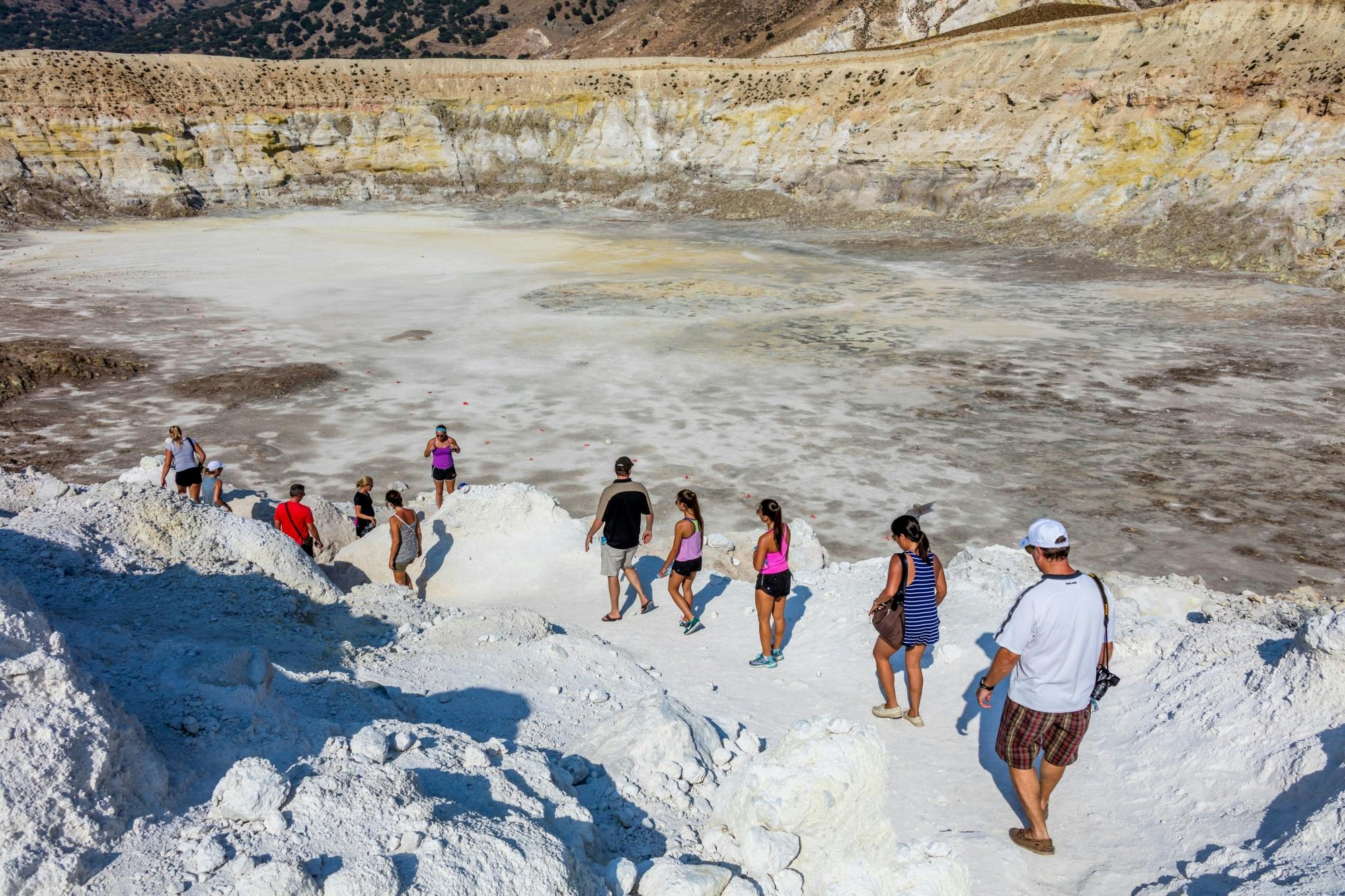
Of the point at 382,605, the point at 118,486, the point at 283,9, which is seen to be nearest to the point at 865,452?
the point at 382,605

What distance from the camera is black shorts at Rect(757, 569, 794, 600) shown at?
6.92 metres

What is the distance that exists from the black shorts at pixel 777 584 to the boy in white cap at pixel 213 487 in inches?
266

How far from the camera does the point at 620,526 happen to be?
8.21 meters

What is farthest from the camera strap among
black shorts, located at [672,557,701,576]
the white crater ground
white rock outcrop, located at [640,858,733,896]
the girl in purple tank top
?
the white crater ground

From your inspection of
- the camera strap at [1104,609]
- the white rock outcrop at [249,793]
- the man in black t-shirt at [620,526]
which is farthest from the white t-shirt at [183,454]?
the camera strap at [1104,609]

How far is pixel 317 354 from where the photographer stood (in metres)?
21.9

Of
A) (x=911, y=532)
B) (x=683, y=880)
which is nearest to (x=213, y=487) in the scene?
(x=911, y=532)

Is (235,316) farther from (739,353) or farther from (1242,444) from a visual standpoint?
(1242,444)

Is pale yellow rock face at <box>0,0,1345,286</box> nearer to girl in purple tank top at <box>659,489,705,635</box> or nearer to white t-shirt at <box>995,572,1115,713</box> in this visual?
girl in purple tank top at <box>659,489,705,635</box>

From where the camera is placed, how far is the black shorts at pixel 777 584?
692 centimetres

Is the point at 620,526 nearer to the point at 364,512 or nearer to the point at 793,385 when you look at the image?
the point at 364,512

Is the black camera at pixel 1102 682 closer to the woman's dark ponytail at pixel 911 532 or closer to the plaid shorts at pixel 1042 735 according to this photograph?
the plaid shorts at pixel 1042 735

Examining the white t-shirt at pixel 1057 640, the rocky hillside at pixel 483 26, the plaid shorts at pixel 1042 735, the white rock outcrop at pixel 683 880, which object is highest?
the rocky hillside at pixel 483 26

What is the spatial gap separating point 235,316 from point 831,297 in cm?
1761
